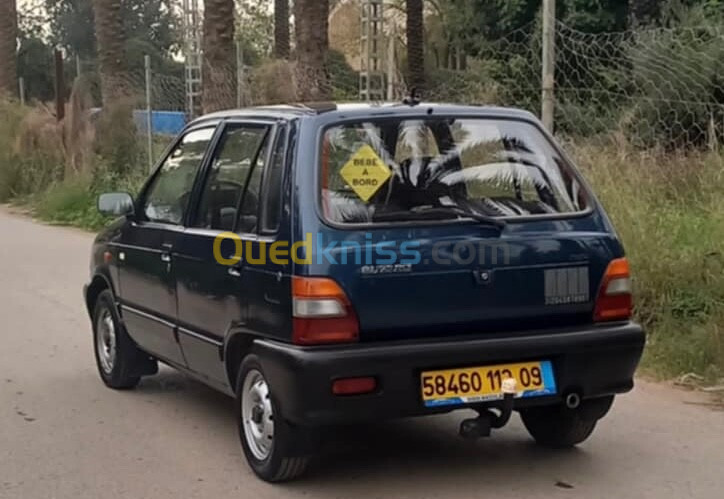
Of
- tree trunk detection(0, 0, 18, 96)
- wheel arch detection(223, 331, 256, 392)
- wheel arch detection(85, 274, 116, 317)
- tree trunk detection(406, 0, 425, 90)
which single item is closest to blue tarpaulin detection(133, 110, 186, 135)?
tree trunk detection(406, 0, 425, 90)

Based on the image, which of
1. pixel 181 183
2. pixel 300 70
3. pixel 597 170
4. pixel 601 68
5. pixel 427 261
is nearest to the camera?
pixel 427 261

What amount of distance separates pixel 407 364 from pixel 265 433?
3.03 ft

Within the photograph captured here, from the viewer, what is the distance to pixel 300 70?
1720 cm

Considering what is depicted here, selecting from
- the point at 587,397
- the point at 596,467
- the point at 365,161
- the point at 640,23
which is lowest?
the point at 596,467

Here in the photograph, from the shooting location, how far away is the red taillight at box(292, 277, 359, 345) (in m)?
5.02

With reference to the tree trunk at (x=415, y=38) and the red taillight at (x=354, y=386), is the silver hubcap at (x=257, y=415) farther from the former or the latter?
the tree trunk at (x=415, y=38)

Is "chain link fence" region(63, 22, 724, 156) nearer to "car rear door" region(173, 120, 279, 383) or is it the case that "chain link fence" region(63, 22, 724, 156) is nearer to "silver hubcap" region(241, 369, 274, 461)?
"car rear door" region(173, 120, 279, 383)

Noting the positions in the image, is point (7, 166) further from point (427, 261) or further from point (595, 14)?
point (427, 261)

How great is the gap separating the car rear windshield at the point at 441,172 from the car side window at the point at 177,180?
127 cm

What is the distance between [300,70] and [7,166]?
9930mm

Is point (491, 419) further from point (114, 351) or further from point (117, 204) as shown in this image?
point (114, 351)

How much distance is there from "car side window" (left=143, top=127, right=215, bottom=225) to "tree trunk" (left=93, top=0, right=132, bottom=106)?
16249 millimetres

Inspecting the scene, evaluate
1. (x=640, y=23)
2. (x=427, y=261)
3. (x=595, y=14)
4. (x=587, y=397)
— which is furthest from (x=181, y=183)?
(x=595, y=14)

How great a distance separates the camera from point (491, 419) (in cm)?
543
